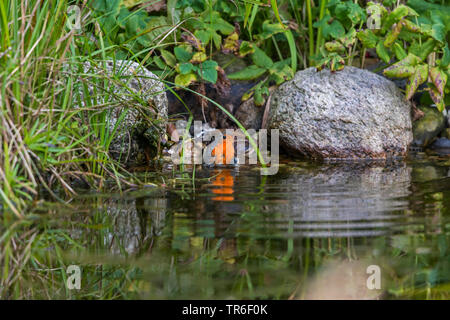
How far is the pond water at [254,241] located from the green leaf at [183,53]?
1751 mm

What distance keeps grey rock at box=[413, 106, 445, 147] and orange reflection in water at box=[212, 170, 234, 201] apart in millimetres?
2321

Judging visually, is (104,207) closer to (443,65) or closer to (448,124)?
(443,65)

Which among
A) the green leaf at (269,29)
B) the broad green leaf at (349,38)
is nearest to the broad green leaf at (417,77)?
the broad green leaf at (349,38)

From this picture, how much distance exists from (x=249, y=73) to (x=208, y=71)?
566mm

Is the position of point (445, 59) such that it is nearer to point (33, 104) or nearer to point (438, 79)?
point (438, 79)

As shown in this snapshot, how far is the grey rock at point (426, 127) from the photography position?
5188mm

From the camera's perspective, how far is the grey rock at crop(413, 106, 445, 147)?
519 cm

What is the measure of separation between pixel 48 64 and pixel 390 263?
175 centimetres

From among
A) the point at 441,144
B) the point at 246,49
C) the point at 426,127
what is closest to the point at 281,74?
the point at 246,49

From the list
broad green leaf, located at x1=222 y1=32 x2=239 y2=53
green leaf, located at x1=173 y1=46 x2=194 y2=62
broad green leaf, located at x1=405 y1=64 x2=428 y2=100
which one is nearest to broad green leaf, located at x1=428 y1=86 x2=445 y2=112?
broad green leaf, located at x1=405 y1=64 x2=428 y2=100

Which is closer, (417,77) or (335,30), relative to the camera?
(417,77)

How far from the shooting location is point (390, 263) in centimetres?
185

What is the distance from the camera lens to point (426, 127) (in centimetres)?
520
